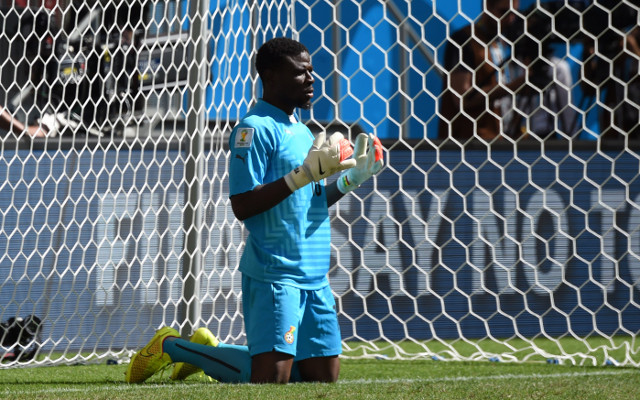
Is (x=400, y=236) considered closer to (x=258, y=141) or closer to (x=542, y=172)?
(x=542, y=172)

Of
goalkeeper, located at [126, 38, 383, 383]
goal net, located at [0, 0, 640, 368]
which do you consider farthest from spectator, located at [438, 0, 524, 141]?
goalkeeper, located at [126, 38, 383, 383]

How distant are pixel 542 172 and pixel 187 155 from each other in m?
1.77

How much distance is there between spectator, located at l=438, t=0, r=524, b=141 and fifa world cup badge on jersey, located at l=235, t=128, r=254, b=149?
7.67 ft

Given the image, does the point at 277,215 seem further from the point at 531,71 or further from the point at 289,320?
the point at 531,71

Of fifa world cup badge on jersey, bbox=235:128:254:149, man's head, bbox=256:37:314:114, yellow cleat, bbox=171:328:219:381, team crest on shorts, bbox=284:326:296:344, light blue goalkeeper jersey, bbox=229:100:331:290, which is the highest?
man's head, bbox=256:37:314:114

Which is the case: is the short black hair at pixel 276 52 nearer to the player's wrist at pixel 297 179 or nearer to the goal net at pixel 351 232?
the player's wrist at pixel 297 179

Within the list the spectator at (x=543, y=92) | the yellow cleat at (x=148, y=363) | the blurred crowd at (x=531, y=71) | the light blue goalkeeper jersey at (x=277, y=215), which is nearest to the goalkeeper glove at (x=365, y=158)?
the light blue goalkeeper jersey at (x=277, y=215)

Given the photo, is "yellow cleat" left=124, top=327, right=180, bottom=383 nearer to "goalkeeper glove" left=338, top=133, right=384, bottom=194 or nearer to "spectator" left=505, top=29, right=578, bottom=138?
"goalkeeper glove" left=338, top=133, right=384, bottom=194

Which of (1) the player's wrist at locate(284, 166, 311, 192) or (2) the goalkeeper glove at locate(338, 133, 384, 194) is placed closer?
(1) the player's wrist at locate(284, 166, 311, 192)

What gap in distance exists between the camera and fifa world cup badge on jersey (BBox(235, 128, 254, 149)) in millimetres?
2473

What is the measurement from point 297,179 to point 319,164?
0.26ft

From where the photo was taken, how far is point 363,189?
4.11 m

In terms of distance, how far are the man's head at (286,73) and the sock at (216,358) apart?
0.81m

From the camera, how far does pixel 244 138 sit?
248 cm
